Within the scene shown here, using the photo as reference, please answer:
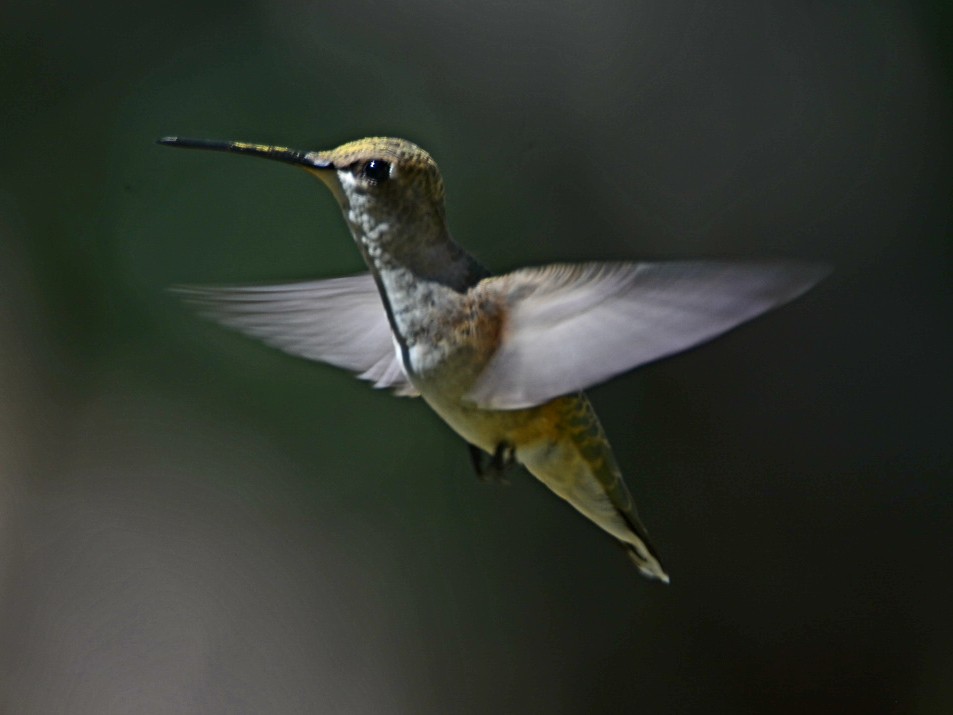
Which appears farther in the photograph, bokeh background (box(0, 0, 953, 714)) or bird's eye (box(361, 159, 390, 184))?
bokeh background (box(0, 0, 953, 714))

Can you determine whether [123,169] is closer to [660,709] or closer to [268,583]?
[268,583]

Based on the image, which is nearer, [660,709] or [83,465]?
[660,709]

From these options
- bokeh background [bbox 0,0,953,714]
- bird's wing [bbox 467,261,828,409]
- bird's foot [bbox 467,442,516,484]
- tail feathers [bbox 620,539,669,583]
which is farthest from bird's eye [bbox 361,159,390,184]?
bokeh background [bbox 0,0,953,714]

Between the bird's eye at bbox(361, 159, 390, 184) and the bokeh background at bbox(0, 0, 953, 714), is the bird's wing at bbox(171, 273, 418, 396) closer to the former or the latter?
the bird's eye at bbox(361, 159, 390, 184)

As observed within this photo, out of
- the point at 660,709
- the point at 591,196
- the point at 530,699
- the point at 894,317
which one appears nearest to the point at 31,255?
the point at 591,196

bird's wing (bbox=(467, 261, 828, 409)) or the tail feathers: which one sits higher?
bird's wing (bbox=(467, 261, 828, 409))

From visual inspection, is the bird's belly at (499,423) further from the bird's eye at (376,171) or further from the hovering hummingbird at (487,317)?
the bird's eye at (376,171)

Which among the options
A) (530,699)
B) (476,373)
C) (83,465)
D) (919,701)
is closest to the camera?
(476,373)
